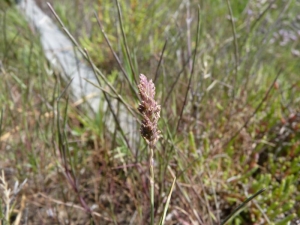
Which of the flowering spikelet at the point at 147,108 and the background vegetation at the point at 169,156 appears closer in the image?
the flowering spikelet at the point at 147,108

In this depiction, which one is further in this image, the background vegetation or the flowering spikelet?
the background vegetation

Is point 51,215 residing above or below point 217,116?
below

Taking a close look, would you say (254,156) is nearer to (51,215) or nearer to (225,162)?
(225,162)

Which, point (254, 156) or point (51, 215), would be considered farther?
point (254, 156)

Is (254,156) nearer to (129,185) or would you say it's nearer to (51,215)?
(129,185)

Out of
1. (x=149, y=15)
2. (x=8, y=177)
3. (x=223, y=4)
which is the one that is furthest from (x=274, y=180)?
(x=223, y=4)

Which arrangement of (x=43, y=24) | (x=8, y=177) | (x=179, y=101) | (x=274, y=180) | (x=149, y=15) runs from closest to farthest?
(x=274, y=180) < (x=8, y=177) < (x=179, y=101) < (x=149, y=15) < (x=43, y=24)

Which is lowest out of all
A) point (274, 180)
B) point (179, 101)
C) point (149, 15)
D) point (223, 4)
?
point (274, 180)

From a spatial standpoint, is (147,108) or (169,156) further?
(169,156)

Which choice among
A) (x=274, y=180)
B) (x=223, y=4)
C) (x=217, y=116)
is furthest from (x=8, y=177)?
(x=223, y=4)

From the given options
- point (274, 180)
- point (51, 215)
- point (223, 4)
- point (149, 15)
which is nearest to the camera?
point (51, 215)
